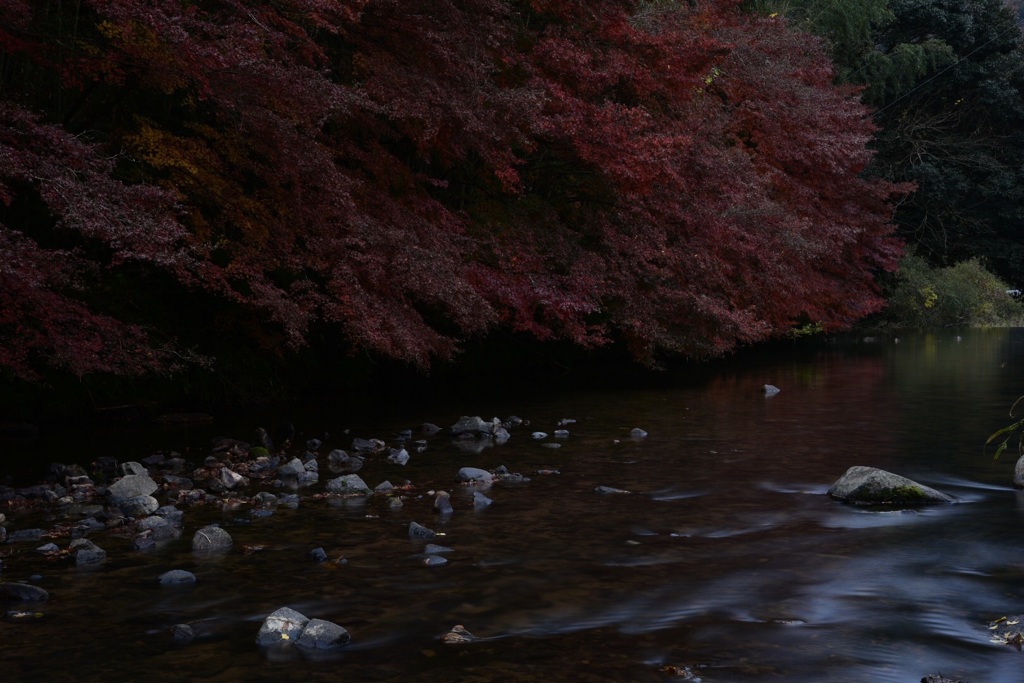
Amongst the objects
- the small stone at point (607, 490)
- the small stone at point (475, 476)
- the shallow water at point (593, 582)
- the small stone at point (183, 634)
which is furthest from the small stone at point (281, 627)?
the small stone at point (475, 476)

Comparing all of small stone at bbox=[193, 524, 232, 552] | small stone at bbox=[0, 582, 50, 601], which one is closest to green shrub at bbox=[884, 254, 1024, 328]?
small stone at bbox=[193, 524, 232, 552]

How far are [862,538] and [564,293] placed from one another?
29.8 feet

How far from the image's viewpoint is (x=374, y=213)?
12.9m

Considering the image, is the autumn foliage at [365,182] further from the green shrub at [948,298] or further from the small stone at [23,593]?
the green shrub at [948,298]

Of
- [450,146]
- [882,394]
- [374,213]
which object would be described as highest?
[450,146]

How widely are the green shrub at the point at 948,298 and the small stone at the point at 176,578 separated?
3129 cm

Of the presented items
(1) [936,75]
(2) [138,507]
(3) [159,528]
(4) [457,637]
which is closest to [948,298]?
(1) [936,75]

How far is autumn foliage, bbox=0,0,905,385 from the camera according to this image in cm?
941

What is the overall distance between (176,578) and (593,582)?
218 cm

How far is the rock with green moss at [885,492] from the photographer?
7.60m

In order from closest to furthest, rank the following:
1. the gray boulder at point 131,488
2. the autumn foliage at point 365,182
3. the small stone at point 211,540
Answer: the small stone at point 211,540
the gray boulder at point 131,488
the autumn foliage at point 365,182

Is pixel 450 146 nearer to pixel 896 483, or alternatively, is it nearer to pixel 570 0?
pixel 570 0

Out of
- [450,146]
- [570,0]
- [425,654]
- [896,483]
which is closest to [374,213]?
[450,146]

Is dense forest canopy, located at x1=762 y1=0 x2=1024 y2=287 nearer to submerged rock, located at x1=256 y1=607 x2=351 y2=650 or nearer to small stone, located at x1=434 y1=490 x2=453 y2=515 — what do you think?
small stone, located at x1=434 y1=490 x2=453 y2=515
